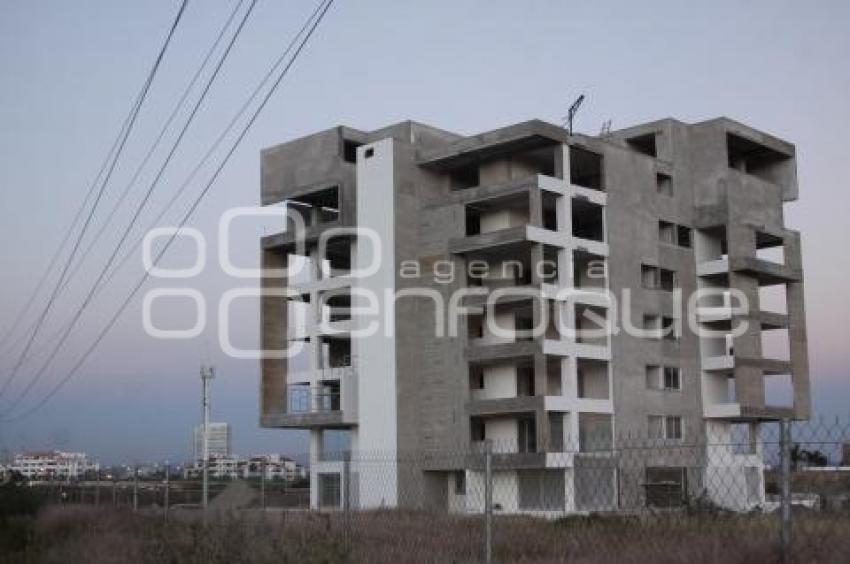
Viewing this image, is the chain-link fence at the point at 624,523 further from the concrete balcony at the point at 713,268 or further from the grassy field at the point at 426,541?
the concrete balcony at the point at 713,268

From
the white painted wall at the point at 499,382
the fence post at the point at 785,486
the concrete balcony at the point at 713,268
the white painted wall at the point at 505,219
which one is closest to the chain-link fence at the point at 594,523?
the fence post at the point at 785,486

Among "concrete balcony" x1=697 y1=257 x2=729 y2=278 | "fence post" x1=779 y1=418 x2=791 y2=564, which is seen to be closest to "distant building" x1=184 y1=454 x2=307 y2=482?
"fence post" x1=779 y1=418 x2=791 y2=564

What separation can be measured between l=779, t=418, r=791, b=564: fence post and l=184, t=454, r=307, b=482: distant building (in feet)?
44.2

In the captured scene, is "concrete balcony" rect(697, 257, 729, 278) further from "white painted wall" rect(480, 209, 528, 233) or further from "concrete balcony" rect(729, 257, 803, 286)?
"white painted wall" rect(480, 209, 528, 233)

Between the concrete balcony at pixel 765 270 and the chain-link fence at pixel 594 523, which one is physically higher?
the concrete balcony at pixel 765 270

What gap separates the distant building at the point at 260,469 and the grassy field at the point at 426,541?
3535mm

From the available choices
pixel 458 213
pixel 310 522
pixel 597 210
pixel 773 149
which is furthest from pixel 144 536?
pixel 773 149

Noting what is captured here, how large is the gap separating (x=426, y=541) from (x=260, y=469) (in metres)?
16.8

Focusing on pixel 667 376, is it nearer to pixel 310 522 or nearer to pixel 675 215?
pixel 675 215

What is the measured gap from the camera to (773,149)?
6238cm

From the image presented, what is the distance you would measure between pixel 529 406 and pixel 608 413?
16.5 ft

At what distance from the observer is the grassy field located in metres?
11.8

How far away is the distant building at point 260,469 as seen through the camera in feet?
106

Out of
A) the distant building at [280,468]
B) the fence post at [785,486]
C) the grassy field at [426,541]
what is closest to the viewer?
the fence post at [785,486]
